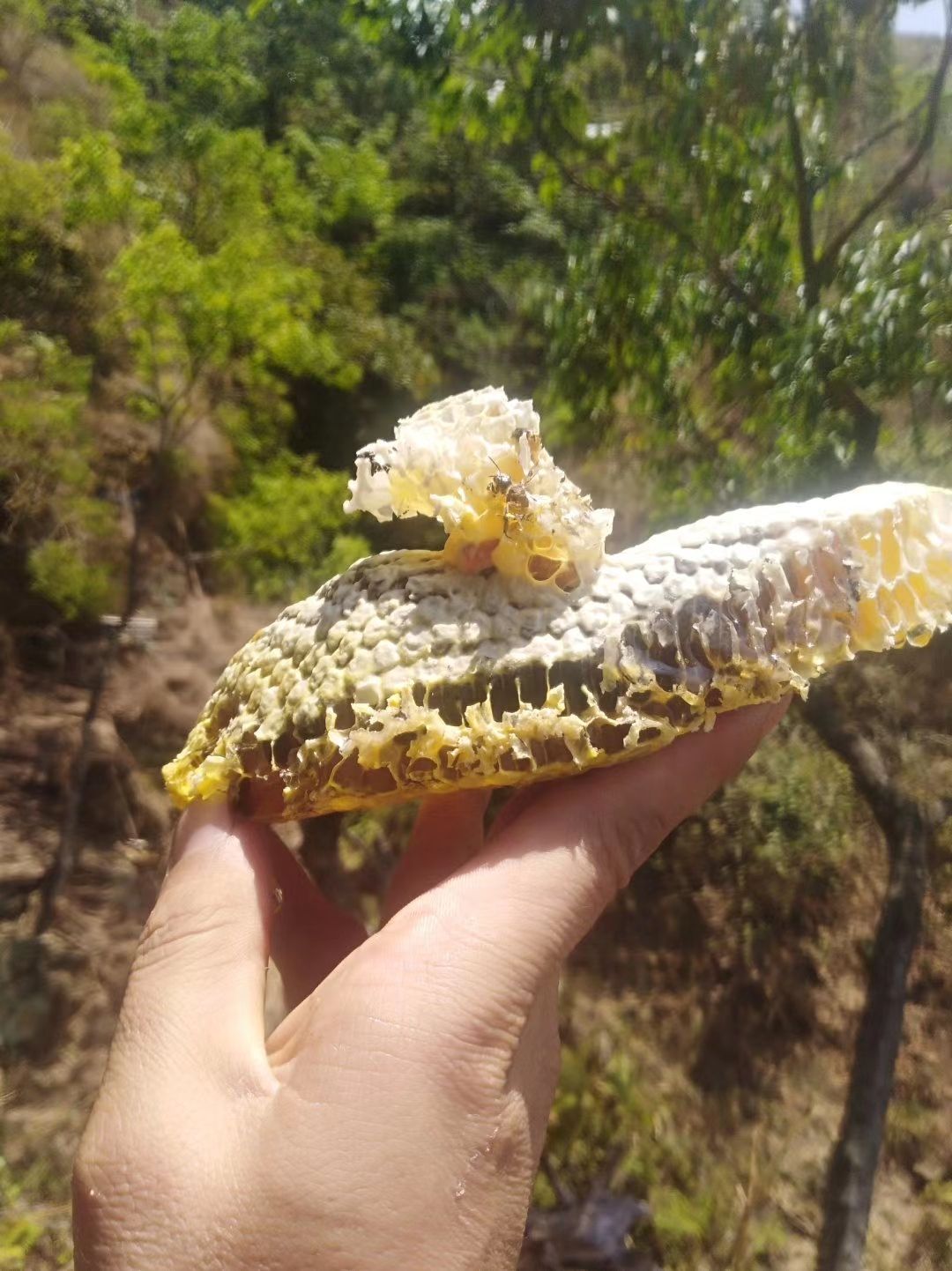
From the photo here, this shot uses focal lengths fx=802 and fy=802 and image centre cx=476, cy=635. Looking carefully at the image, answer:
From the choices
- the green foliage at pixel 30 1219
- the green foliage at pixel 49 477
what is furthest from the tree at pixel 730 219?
the green foliage at pixel 30 1219

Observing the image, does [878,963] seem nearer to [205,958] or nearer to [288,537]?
[205,958]

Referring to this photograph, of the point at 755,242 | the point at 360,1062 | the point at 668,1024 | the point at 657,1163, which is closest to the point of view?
the point at 360,1062

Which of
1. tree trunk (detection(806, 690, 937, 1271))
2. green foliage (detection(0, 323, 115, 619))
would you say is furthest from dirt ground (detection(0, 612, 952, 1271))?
green foliage (detection(0, 323, 115, 619))

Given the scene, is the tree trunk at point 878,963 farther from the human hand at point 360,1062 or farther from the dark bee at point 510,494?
the dark bee at point 510,494

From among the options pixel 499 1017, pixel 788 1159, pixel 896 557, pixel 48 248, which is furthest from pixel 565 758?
pixel 48 248

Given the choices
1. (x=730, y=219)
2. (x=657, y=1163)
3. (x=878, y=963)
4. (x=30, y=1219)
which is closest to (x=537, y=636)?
(x=730, y=219)

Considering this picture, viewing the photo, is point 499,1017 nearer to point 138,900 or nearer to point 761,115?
point 761,115
